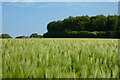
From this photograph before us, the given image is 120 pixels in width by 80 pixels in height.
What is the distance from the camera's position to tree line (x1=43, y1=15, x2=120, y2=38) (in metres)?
37.8

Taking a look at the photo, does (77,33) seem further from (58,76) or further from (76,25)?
(58,76)

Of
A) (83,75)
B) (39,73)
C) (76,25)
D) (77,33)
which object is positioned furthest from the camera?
(76,25)

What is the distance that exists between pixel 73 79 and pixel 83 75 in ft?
0.23

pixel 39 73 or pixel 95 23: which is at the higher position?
pixel 95 23

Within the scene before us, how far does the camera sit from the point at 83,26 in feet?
146

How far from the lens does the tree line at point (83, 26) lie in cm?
3784

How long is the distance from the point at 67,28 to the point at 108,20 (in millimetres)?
12162

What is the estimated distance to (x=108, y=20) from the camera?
42.3 meters

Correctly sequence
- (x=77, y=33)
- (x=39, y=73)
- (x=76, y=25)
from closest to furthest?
(x=39, y=73)
(x=77, y=33)
(x=76, y=25)

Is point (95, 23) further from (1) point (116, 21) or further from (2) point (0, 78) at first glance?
(2) point (0, 78)

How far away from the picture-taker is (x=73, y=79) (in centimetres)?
97

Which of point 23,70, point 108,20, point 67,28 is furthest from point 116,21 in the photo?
point 23,70

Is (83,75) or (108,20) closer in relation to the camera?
(83,75)

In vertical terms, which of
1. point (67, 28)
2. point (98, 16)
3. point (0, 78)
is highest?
point (98, 16)
